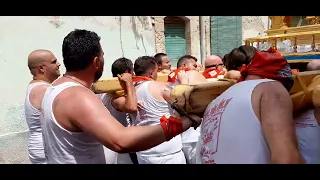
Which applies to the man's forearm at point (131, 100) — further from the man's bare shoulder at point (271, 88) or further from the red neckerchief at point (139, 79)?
the man's bare shoulder at point (271, 88)

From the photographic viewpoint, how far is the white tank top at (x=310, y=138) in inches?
79.7

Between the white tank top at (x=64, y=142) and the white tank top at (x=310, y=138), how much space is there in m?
1.21

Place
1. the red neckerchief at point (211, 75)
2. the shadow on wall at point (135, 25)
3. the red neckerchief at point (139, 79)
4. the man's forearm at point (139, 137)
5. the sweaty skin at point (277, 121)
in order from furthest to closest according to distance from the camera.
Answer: the shadow on wall at point (135, 25) → the red neckerchief at point (211, 75) → the red neckerchief at point (139, 79) → the man's forearm at point (139, 137) → the sweaty skin at point (277, 121)

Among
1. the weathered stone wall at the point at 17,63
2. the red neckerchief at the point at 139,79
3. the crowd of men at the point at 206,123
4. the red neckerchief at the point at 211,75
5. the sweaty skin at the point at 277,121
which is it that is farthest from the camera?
the weathered stone wall at the point at 17,63

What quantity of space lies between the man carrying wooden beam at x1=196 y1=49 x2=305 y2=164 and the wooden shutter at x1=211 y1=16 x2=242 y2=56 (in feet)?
30.3

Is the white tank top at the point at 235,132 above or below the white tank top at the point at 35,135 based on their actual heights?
above

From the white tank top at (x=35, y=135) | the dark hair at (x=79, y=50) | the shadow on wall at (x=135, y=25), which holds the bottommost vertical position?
the white tank top at (x=35, y=135)

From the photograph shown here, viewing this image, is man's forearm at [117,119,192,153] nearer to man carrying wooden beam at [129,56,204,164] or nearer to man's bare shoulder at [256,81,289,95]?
man's bare shoulder at [256,81,289,95]

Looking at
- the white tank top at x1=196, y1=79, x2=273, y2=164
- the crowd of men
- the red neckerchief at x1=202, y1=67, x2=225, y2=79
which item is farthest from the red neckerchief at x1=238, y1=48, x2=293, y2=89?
the red neckerchief at x1=202, y1=67, x2=225, y2=79

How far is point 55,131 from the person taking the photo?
1964mm

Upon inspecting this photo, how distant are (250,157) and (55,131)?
1071 millimetres

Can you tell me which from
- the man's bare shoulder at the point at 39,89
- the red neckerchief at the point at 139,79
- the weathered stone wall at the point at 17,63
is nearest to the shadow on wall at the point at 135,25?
the weathered stone wall at the point at 17,63
